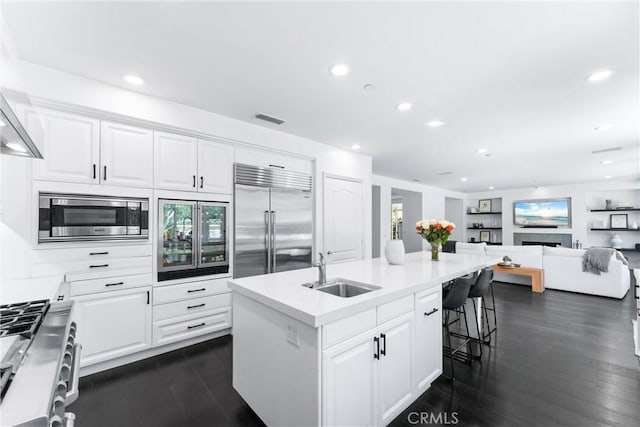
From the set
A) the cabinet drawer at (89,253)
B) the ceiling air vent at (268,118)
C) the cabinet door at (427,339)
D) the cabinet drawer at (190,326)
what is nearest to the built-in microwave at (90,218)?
the cabinet drawer at (89,253)

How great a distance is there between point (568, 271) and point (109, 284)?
7.03 m

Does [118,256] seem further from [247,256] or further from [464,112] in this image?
[464,112]

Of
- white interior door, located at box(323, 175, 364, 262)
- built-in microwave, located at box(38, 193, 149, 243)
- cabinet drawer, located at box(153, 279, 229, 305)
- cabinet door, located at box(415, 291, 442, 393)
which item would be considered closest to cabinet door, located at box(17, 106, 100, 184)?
built-in microwave, located at box(38, 193, 149, 243)

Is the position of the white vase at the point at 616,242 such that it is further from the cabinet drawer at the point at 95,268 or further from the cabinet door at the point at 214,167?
the cabinet drawer at the point at 95,268

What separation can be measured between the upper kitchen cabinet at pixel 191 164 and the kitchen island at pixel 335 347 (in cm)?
142

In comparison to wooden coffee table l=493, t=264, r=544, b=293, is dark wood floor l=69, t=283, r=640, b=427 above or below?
below

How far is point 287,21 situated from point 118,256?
2411 millimetres

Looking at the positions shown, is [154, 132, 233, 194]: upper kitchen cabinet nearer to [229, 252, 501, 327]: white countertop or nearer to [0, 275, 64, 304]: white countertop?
[0, 275, 64, 304]: white countertop

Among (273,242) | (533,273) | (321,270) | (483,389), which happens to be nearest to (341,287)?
(321,270)

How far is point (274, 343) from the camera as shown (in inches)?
64.9

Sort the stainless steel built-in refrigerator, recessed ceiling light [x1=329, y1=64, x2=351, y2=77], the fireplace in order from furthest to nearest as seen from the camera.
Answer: the fireplace → the stainless steel built-in refrigerator → recessed ceiling light [x1=329, y1=64, x2=351, y2=77]

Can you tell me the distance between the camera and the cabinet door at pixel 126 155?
246cm

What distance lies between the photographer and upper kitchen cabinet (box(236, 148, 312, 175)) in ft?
11.1

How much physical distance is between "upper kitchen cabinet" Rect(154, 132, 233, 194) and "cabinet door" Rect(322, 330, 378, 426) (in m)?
2.31
